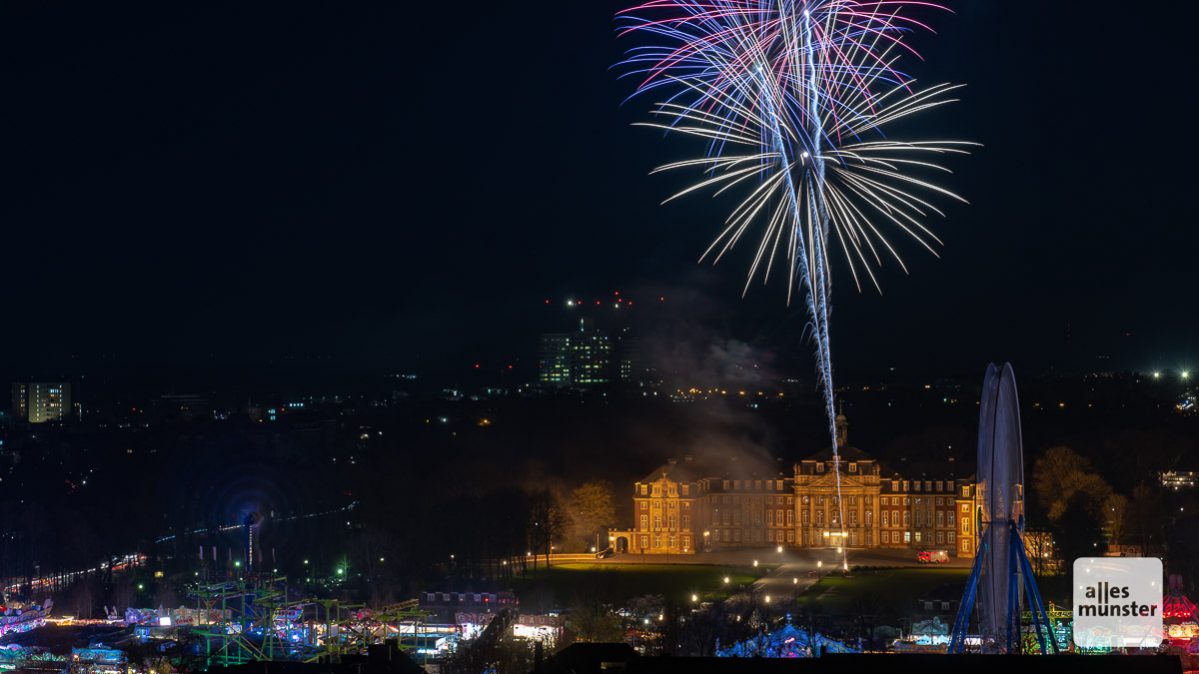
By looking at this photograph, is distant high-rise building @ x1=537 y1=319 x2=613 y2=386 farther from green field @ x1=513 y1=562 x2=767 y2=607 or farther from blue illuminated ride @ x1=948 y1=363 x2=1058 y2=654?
blue illuminated ride @ x1=948 y1=363 x2=1058 y2=654

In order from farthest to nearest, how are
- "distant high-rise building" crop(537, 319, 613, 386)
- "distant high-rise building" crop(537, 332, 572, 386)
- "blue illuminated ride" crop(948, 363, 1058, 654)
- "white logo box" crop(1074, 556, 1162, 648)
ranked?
"distant high-rise building" crop(537, 332, 572, 386), "distant high-rise building" crop(537, 319, 613, 386), "blue illuminated ride" crop(948, 363, 1058, 654), "white logo box" crop(1074, 556, 1162, 648)

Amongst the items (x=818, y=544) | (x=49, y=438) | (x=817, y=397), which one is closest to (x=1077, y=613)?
(x=818, y=544)

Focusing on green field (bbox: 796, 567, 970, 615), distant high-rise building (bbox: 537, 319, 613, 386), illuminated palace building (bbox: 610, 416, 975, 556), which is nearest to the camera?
green field (bbox: 796, 567, 970, 615)

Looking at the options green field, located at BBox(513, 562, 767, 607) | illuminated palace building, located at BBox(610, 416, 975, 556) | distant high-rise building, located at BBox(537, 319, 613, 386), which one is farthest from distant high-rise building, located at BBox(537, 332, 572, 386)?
green field, located at BBox(513, 562, 767, 607)

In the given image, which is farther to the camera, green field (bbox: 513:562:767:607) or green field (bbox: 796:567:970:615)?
green field (bbox: 513:562:767:607)

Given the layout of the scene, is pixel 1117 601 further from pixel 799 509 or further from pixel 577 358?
pixel 577 358

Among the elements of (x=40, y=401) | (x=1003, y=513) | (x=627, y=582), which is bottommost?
(x=627, y=582)

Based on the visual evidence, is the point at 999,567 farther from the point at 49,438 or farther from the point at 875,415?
the point at 49,438

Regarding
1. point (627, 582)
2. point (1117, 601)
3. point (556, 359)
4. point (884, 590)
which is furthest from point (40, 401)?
point (1117, 601)
